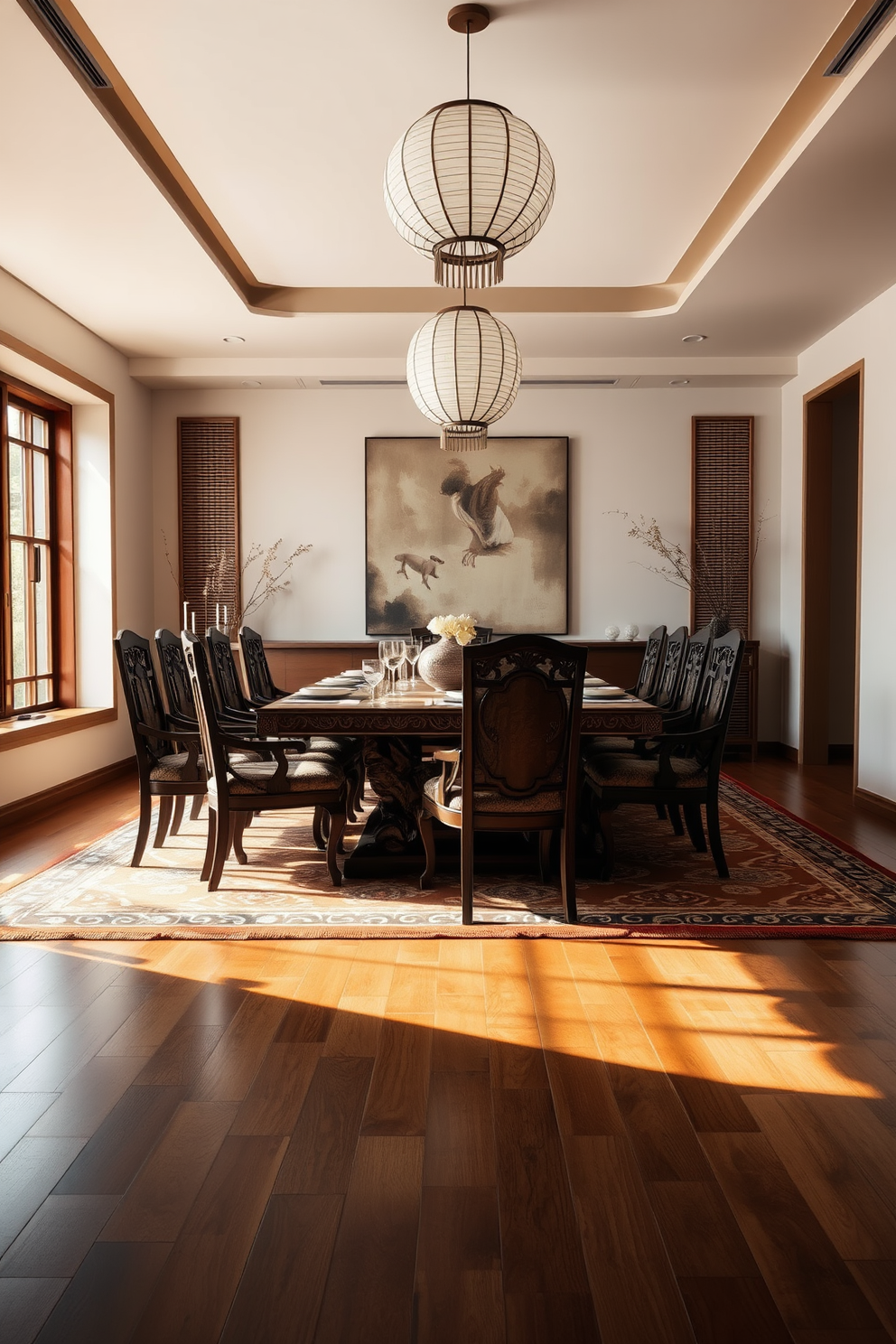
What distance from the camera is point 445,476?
7.44 m

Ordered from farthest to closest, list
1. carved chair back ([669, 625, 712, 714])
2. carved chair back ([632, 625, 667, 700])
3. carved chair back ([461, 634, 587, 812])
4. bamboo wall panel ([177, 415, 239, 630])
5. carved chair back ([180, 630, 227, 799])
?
bamboo wall panel ([177, 415, 239, 630])
carved chair back ([632, 625, 667, 700])
carved chair back ([669, 625, 712, 714])
carved chair back ([180, 630, 227, 799])
carved chair back ([461, 634, 587, 812])

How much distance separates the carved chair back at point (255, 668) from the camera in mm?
5320

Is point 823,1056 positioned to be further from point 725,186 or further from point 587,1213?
point 725,186

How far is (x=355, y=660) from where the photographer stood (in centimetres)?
706

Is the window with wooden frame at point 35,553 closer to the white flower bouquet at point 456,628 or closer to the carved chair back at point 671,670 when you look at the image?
the white flower bouquet at point 456,628

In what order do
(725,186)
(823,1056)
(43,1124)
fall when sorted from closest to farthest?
(43,1124)
(823,1056)
(725,186)

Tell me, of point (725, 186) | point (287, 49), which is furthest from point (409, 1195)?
point (725, 186)

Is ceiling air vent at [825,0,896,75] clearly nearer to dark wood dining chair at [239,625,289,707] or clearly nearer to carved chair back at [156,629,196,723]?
carved chair back at [156,629,196,723]

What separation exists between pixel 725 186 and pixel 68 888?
4.27m

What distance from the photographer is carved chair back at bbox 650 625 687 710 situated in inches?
195

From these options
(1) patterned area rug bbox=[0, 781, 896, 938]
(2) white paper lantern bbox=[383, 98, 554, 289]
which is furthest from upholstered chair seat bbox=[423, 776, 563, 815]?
(2) white paper lantern bbox=[383, 98, 554, 289]

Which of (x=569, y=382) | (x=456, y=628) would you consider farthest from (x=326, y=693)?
(x=569, y=382)

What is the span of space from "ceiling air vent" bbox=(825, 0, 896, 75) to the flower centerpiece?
7.72ft

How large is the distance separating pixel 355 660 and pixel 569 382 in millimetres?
2656
